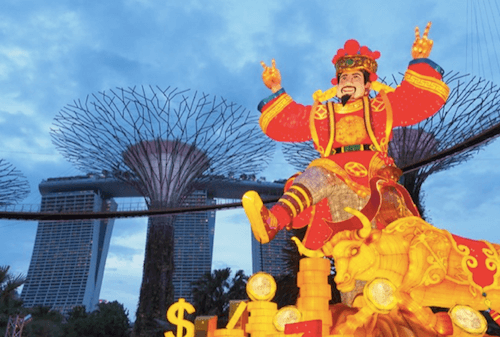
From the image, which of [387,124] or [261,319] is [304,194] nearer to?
[261,319]

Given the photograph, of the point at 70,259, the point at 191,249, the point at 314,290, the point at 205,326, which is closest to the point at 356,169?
the point at 314,290

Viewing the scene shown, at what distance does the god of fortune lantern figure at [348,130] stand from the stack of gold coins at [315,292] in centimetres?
41

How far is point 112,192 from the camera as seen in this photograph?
46.5 metres

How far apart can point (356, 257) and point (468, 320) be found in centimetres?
90

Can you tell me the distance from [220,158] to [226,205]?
6.88 m

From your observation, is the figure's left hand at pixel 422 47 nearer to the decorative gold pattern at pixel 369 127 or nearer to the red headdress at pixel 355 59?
the red headdress at pixel 355 59

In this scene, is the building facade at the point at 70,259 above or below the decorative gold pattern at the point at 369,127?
above

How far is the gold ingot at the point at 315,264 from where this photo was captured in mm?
4312

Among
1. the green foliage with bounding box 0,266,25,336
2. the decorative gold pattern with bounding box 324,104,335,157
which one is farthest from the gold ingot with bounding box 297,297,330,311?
the green foliage with bounding box 0,266,25,336

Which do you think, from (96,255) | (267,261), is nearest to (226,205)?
(267,261)

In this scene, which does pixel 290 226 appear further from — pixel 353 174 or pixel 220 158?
pixel 220 158

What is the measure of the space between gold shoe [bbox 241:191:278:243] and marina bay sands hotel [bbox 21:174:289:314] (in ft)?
111

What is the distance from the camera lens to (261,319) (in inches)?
168

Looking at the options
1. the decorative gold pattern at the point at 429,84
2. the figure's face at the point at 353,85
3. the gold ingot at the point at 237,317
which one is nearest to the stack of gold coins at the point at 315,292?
the gold ingot at the point at 237,317
